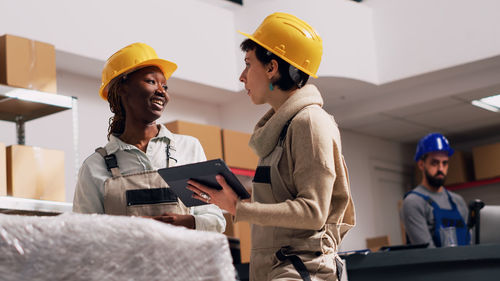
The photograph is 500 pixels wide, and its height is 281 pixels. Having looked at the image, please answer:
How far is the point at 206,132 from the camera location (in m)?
5.20

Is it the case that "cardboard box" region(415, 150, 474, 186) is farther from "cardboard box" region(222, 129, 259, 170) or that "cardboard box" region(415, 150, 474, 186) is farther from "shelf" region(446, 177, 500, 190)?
"cardboard box" region(222, 129, 259, 170)

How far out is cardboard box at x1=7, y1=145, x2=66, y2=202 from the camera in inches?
129

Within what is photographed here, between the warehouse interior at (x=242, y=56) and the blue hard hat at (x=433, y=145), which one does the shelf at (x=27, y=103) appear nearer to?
the warehouse interior at (x=242, y=56)

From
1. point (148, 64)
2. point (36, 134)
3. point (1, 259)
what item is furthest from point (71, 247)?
point (36, 134)

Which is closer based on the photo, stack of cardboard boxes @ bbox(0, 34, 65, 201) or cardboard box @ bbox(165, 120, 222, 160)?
stack of cardboard boxes @ bbox(0, 34, 65, 201)

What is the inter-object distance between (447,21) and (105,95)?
402 centimetres

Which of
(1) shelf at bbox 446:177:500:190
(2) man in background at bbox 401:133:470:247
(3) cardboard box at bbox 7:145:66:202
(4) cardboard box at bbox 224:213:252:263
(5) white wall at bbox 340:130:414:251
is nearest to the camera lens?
(3) cardboard box at bbox 7:145:66:202

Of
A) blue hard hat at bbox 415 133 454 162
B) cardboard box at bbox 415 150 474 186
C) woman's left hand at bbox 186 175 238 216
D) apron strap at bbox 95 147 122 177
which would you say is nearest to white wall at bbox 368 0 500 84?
blue hard hat at bbox 415 133 454 162

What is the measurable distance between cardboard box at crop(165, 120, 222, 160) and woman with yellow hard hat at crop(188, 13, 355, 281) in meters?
3.07

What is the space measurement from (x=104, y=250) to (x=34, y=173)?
2720 millimetres

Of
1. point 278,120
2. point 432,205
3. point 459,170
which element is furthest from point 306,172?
point 459,170

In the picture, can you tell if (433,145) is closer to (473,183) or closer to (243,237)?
(243,237)

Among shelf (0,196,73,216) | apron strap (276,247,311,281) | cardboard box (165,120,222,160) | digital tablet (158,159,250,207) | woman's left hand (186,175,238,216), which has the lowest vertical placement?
apron strap (276,247,311,281)

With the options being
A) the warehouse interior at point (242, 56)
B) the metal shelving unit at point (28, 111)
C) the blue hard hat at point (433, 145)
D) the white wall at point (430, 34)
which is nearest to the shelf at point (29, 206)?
the metal shelving unit at point (28, 111)
